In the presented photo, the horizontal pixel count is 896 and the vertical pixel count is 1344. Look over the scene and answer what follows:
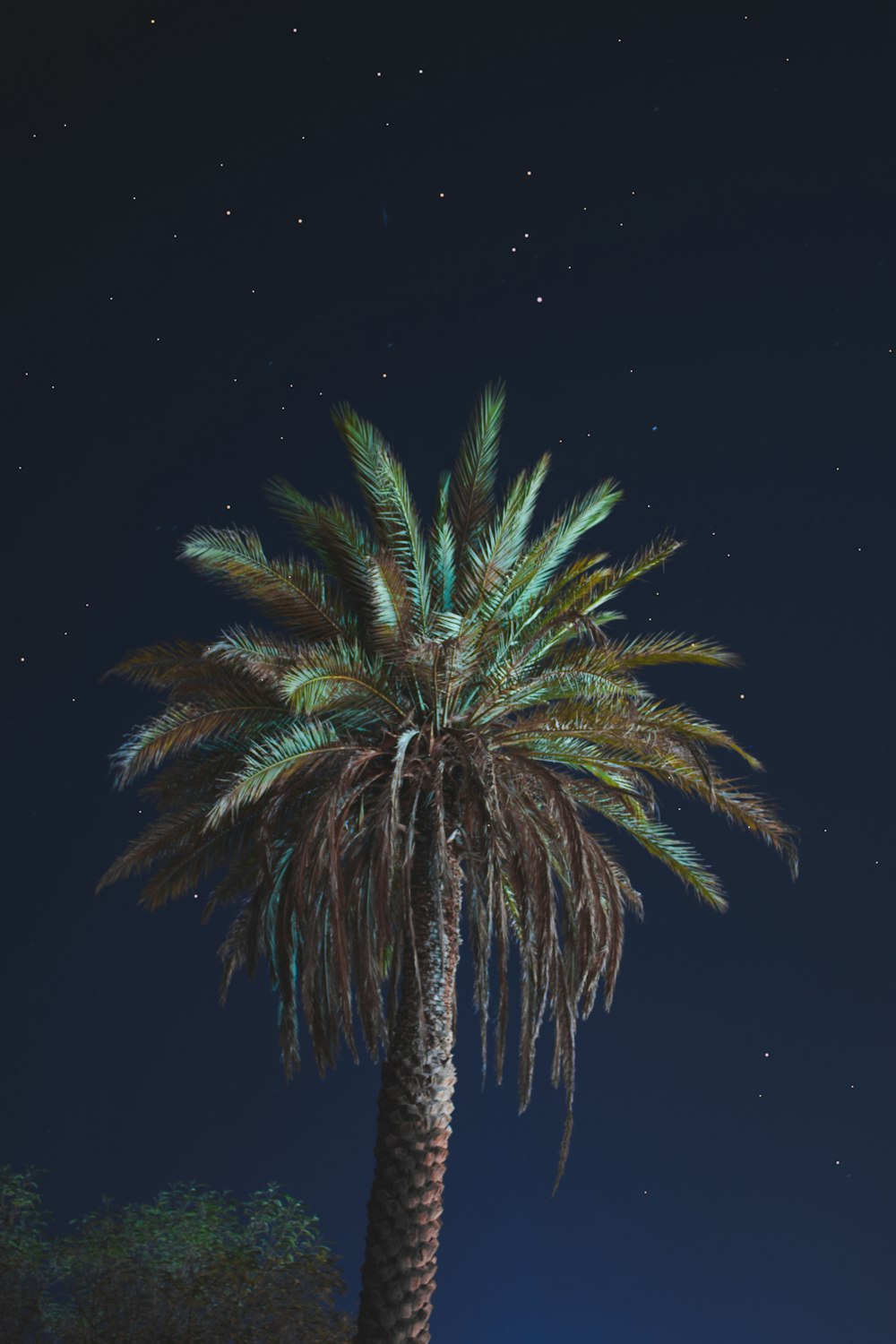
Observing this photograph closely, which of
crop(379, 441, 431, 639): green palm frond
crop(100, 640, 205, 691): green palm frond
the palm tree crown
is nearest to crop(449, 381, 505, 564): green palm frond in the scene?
the palm tree crown

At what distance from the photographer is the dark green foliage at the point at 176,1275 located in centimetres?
1298

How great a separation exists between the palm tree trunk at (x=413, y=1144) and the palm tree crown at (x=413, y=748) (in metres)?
0.25

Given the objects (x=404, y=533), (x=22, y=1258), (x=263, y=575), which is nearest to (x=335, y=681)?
(x=263, y=575)

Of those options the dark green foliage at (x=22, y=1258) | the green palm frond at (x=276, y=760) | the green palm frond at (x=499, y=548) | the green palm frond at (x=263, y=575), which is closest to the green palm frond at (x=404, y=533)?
Result: the green palm frond at (x=499, y=548)

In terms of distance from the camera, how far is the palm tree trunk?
10758 millimetres

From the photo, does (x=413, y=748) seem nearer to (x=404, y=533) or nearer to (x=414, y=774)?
(x=414, y=774)

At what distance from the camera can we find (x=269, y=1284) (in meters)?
13.2

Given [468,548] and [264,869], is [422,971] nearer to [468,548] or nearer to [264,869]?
[264,869]

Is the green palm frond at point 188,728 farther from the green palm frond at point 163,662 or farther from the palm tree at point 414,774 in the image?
the green palm frond at point 163,662

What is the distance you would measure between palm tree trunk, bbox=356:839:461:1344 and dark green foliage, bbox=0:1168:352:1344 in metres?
2.49

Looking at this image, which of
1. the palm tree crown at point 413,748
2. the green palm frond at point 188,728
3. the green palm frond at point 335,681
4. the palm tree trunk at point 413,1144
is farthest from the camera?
the green palm frond at point 188,728

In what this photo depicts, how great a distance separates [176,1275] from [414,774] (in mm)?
6342

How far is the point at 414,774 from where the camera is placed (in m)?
11.4

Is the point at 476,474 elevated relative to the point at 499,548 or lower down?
elevated
